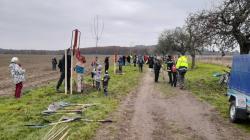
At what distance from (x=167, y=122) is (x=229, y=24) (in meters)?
15.3

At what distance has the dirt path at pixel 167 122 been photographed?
437 inches

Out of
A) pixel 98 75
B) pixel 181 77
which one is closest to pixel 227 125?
pixel 98 75

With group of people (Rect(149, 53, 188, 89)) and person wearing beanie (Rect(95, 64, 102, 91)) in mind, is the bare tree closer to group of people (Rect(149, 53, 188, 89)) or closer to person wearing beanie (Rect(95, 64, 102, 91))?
group of people (Rect(149, 53, 188, 89))

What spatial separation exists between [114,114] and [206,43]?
1525 cm

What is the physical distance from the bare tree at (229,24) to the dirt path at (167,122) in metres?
9.41

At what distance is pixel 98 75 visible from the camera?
21125 millimetres

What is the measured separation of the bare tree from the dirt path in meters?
9.41

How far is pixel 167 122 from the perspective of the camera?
1302 cm

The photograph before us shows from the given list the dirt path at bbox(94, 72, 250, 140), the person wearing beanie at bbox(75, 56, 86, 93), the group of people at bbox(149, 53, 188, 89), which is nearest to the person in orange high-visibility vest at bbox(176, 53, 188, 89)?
the group of people at bbox(149, 53, 188, 89)

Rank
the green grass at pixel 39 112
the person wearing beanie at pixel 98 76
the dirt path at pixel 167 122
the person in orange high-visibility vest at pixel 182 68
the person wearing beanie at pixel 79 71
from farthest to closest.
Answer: the person in orange high-visibility vest at pixel 182 68 → the person wearing beanie at pixel 98 76 → the person wearing beanie at pixel 79 71 → the dirt path at pixel 167 122 → the green grass at pixel 39 112

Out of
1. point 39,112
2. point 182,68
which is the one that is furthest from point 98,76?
point 39,112

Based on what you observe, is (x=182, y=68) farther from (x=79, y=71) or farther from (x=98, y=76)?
(x=79, y=71)

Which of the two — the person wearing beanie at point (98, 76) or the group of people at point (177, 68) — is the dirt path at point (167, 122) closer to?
the person wearing beanie at point (98, 76)

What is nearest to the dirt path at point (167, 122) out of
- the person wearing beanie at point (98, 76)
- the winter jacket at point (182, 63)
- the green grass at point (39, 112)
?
the green grass at point (39, 112)
